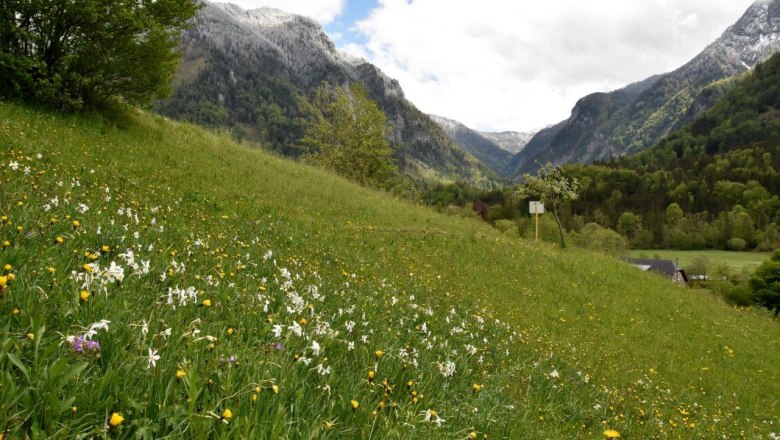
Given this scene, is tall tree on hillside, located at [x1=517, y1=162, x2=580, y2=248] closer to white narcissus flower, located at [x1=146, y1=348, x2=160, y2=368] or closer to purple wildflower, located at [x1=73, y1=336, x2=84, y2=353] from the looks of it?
white narcissus flower, located at [x1=146, y1=348, x2=160, y2=368]

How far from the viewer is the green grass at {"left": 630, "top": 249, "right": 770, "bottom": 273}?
111 m

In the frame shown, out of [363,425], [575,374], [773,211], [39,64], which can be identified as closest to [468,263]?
[575,374]

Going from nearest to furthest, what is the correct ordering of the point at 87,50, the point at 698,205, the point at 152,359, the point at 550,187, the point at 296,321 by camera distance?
the point at 152,359 → the point at 296,321 → the point at 87,50 → the point at 550,187 → the point at 698,205

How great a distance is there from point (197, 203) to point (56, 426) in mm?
9613

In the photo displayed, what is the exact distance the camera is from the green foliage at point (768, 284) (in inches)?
2098

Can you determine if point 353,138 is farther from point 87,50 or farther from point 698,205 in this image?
point 698,205

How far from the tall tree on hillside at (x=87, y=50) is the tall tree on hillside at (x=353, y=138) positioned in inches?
1143

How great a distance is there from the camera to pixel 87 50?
1384 cm

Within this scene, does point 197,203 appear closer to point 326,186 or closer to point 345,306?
point 345,306

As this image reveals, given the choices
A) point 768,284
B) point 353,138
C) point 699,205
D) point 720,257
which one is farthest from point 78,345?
point 699,205

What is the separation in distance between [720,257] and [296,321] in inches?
6241

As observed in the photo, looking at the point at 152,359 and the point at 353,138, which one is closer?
the point at 152,359

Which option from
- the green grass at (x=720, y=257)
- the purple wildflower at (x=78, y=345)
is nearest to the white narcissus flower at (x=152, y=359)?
the purple wildflower at (x=78, y=345)

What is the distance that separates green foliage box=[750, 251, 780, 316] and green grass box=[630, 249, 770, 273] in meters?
49.9
